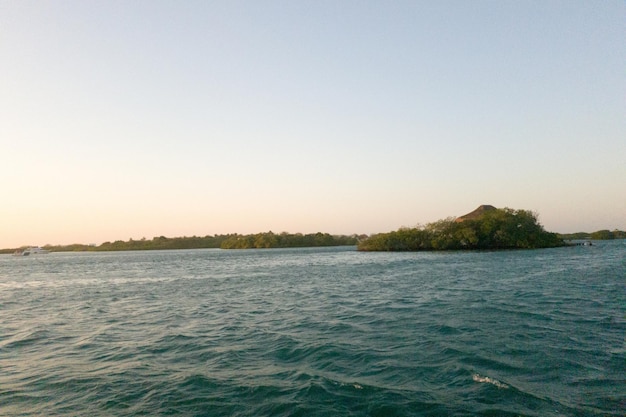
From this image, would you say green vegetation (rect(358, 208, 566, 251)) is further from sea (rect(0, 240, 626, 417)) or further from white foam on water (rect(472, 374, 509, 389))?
white foam on water (rect(472, 374, 509, 389))

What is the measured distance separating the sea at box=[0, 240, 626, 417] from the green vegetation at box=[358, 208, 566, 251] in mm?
86981

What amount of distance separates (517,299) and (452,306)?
5.07 meters

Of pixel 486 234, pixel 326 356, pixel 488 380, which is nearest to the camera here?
pixel 488 380

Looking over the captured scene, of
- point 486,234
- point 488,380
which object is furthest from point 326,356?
point 486,234

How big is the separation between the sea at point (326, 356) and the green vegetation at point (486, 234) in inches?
3424

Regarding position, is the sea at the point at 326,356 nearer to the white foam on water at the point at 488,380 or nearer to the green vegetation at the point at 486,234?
the white foam on water at the point at 488,380

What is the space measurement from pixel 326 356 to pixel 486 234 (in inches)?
4264

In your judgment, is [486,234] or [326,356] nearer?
[326,356]

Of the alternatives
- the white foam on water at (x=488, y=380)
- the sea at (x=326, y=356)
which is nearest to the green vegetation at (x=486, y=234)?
the sea at (x=326, y=356)

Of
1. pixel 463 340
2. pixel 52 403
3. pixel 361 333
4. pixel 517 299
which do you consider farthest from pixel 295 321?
pixel 517 299

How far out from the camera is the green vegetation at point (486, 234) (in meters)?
110

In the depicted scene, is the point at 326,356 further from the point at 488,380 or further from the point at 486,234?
the point at 486,234

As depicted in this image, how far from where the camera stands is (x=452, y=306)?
76.5 ft

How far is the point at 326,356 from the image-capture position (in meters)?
14.0
